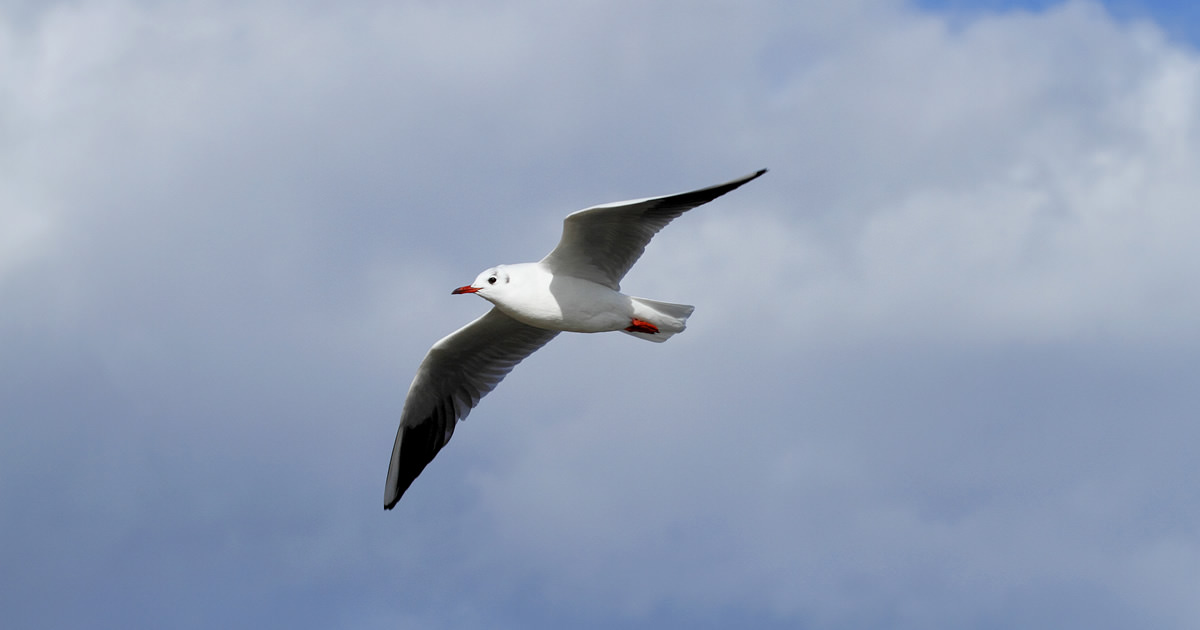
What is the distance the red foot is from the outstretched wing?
0.37 meters

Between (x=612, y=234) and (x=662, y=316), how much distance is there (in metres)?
0.92

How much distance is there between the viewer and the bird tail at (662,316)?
42.3 feet

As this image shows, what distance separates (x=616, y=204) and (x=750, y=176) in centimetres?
131

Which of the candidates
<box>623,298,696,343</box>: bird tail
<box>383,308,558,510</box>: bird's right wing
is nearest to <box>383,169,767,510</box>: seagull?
<box>623,298,696,343</box>: bird tail

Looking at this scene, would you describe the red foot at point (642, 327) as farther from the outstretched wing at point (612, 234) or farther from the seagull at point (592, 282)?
the outstretched wing at point (612, 234)

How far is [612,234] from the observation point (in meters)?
12.5

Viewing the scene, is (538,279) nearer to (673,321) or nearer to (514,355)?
(673,321)

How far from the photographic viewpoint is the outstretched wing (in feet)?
39.2

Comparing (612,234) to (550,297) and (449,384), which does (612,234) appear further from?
(449,384)

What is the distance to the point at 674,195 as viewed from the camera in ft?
38.8

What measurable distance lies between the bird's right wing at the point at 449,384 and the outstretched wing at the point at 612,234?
5.83ft

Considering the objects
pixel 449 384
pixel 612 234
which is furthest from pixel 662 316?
pixel 449 384

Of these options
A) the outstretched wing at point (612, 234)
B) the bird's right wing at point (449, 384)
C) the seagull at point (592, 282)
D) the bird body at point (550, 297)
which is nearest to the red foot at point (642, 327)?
the seagull at point (592, 282)

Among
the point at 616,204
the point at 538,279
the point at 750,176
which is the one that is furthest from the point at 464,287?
the point at 750,176
